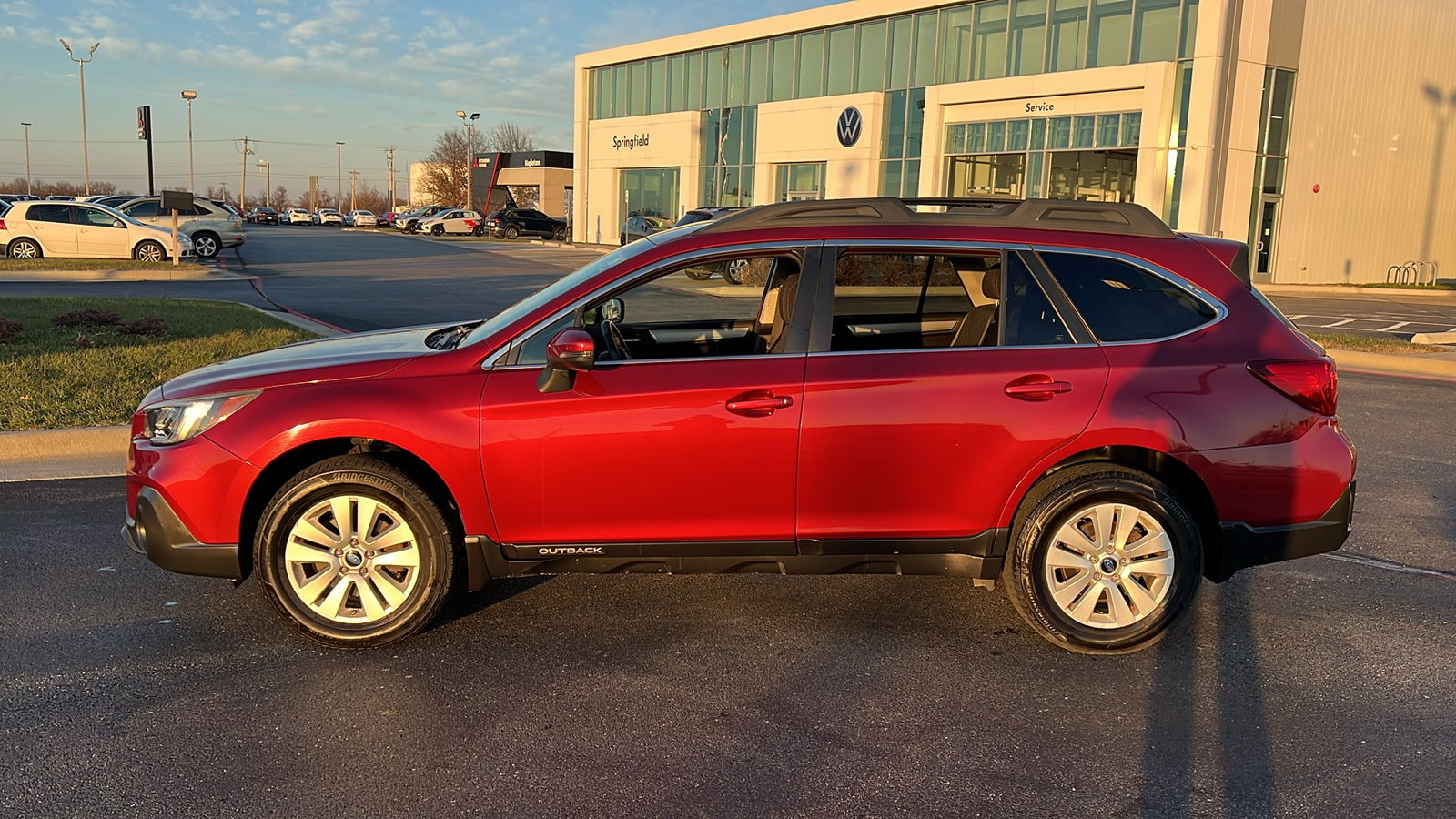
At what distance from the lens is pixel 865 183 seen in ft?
132

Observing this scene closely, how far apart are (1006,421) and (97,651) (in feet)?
12.3

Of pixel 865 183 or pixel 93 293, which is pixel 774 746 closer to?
pixel 93 293

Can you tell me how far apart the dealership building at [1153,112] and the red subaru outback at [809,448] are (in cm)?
2905

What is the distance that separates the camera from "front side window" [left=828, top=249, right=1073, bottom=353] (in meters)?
4.63

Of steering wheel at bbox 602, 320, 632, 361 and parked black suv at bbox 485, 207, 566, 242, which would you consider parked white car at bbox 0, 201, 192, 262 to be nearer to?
steering wheel at bbox 602, 320, 632, 361

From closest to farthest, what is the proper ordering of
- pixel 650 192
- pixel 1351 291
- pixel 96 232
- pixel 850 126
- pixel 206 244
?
pixel 96 232
pixel 206 244
pixel 1351 291
pixel 850 126
pixel 650 192

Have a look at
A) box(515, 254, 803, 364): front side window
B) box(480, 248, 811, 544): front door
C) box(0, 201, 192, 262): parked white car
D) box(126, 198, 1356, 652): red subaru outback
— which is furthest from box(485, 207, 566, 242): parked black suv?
box(480, 248, 811, 544): front door

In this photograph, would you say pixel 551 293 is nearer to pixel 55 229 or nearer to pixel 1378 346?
pixel 1378 346

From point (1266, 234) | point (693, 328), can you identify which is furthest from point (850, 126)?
point (693, 328)

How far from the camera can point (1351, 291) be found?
106 feet

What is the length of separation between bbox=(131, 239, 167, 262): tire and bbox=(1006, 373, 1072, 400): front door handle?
2623cm

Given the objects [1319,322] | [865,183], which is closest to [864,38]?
[865,183]

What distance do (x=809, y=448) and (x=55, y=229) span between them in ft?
88.3

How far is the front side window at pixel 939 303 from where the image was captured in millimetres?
4629
